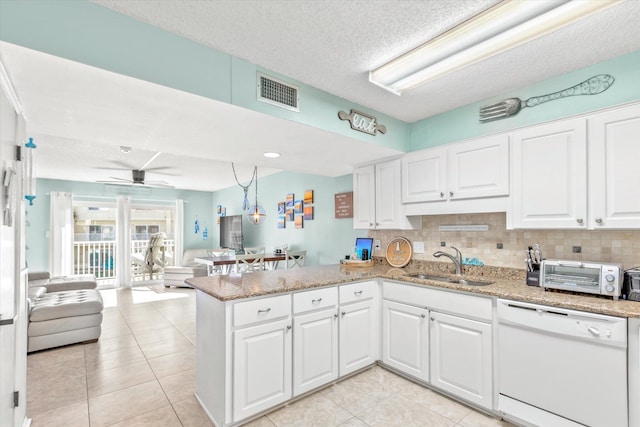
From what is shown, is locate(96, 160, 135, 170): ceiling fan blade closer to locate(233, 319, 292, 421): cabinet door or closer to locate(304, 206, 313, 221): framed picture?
locate(304, 206, 313, 221): framed picture

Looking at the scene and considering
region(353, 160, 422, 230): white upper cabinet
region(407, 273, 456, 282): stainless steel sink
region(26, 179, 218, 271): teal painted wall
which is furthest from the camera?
region(26, 179, 218, 271): teal painted wall

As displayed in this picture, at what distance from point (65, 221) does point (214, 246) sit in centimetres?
320

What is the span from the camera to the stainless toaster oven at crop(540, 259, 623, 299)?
1.79 m

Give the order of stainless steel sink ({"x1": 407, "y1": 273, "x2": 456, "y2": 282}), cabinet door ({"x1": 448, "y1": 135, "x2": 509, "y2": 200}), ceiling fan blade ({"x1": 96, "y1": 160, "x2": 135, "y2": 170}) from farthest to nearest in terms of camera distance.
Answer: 1. ceiling fan blade ({"x1": 96, "y1": 160, "x2": 135, "y2": 170})
2. stainless steel sink ({"x1": 407, "y1": 273, "x2": 456, "y2": 282})
3. cabinet door ({"x1": 448, "y1": 135, "x2": 509, "y2": 200})

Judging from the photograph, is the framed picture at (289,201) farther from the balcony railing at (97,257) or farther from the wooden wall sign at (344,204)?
the balcony railing at (97,257)

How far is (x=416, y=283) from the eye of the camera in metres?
2.47

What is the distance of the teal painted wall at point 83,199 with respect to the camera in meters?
5.96

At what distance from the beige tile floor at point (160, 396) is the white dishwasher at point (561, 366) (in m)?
0.30

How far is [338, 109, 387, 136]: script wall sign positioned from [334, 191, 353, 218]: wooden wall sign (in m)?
1.57

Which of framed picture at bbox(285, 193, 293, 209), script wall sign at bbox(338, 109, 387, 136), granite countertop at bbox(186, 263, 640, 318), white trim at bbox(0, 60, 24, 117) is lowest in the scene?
granite countertop at bbox(186, 263, 640, 318)

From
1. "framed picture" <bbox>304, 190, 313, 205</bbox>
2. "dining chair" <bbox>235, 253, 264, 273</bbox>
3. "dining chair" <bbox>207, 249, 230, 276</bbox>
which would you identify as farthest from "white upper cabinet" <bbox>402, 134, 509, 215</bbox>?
"dining chair" <bbox>207, 249, 230, 276</bbox>

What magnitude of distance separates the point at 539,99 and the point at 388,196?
4.76 ft

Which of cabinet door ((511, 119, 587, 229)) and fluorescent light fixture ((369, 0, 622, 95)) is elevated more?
fluorescent light fixture ((369, 0, 622, 95))

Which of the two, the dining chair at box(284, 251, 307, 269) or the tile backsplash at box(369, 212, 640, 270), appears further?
the dining chair at box(284, 251, 307, 269)
